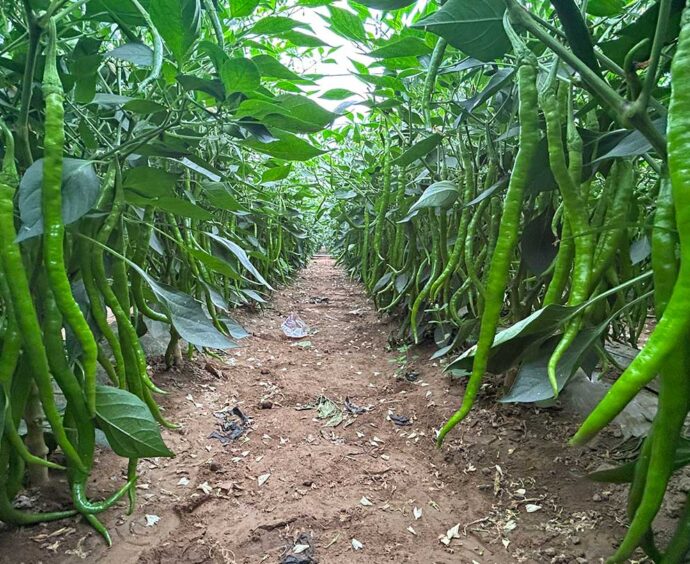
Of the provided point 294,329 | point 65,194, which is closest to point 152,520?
point 65,194

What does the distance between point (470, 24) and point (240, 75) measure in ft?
1.26

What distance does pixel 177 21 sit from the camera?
29.1 inches

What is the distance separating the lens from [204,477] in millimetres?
1269

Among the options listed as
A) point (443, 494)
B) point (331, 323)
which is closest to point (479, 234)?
point (443, 494)

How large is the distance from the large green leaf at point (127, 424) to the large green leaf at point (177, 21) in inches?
23.4

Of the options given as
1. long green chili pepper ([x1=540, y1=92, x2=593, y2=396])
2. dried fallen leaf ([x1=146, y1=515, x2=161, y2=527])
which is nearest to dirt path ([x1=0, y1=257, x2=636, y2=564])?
dried fallen leaf ([x1=146, y1=515, x2=161, y2=527])

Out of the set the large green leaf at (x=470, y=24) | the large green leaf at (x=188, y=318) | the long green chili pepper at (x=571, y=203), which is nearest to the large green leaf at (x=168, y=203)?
the large green leaf at (x=188, y=318)

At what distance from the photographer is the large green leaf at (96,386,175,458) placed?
83 cm

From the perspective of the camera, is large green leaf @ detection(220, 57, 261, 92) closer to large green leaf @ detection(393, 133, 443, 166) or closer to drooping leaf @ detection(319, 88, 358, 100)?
large green leaf @ detection(393, 133, 443, 166)

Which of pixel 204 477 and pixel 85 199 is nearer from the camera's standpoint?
pixel 85 199

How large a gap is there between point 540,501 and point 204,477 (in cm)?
85

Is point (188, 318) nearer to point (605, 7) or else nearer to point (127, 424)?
point (127, 424)

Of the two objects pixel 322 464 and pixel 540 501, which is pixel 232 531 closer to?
pixel 322 464

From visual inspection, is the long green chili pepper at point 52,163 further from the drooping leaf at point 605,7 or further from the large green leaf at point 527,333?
the drooping leaf at point 605,7
